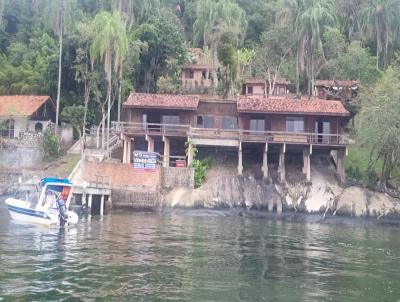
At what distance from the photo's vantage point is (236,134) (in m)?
53.0

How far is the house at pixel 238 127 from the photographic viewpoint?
51.6 meters

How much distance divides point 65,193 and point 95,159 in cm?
1231

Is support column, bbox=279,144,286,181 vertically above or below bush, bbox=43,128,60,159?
below

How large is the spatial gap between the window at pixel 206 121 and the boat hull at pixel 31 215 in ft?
70.1

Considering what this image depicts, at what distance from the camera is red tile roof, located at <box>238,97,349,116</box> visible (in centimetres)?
5225

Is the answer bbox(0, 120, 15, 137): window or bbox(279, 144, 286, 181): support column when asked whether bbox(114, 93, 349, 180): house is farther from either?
bbox(0, 120, 15, 137): window

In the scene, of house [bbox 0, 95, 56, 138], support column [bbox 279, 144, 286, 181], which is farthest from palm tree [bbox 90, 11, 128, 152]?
support column [bbox 279, 144, 286, 181]

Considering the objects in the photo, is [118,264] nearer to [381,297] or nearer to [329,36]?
[381,297]

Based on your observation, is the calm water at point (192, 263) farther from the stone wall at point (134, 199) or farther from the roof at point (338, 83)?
the roof at point (338, 83)

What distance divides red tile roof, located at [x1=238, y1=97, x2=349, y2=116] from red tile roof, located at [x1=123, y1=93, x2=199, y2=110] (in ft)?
14.9

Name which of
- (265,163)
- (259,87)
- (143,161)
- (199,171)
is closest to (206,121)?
(199,171)

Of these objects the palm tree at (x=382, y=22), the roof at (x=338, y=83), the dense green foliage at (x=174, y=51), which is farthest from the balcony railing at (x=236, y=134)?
the palm tree at (x=382, y=22)

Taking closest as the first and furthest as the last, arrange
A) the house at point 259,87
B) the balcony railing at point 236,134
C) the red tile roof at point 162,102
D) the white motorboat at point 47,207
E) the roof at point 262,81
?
the white motorboat at point 47,207
the balcony railing at point 236,134
the red tile roof at point 162,102
the roof at point 262,81
the house at point 259,87

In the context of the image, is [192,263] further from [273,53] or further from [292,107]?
[273,53]
